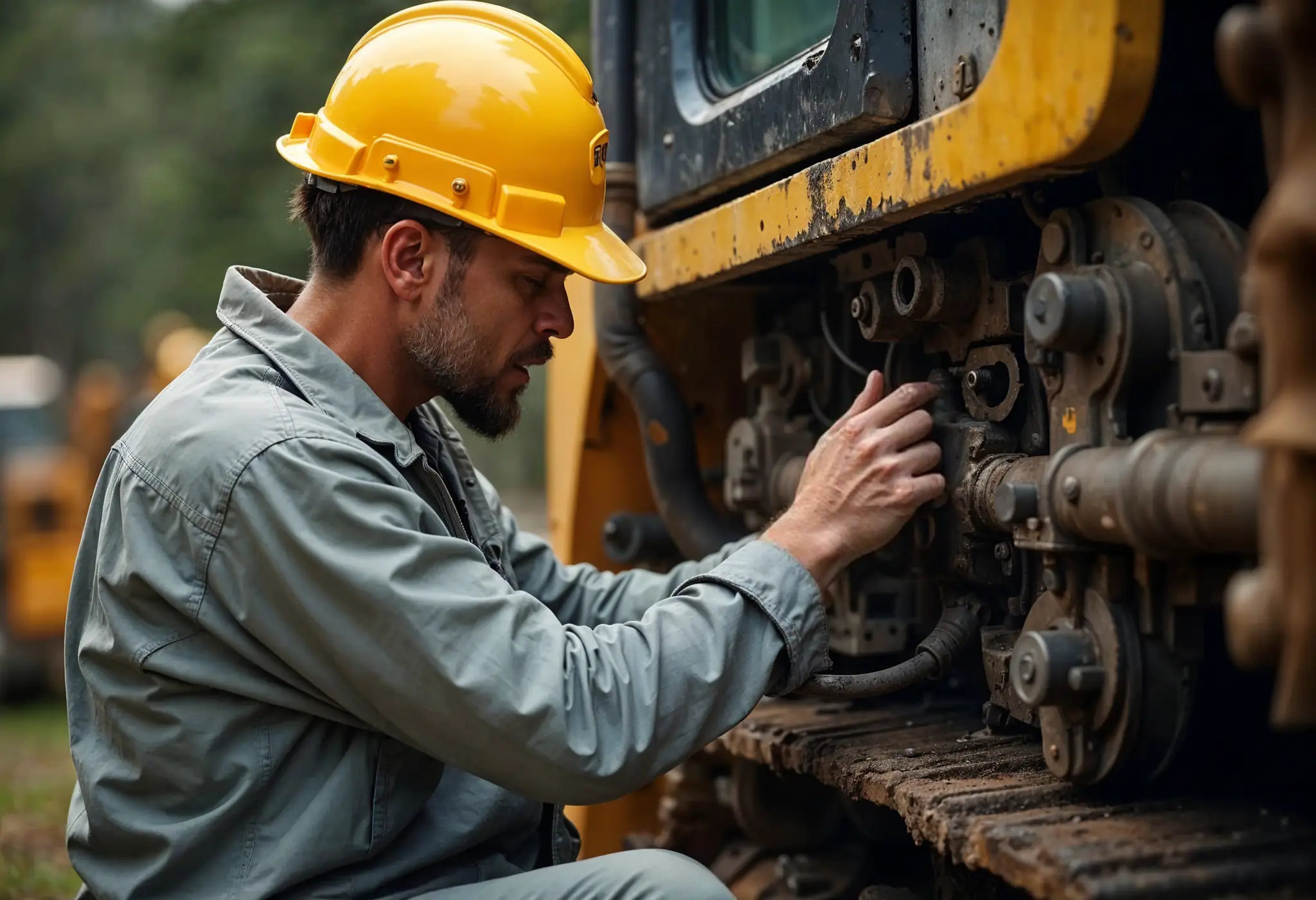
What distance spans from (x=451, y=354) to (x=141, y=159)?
2719 centimetres

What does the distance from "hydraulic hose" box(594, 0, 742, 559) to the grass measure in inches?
92.1

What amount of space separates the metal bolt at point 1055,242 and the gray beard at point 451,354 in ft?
2.71

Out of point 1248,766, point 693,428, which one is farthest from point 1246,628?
point 693,428

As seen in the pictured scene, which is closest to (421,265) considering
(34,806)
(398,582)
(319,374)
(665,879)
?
(319,374)

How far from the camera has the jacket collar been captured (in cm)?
198

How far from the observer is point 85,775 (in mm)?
1946

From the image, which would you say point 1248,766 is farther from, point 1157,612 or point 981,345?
point 981,345

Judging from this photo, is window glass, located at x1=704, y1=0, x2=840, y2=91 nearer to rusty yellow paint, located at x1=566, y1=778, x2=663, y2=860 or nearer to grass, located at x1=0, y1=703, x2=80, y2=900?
rusty yellow paint, located at x1=566, y1=778, x2=663, y2=860

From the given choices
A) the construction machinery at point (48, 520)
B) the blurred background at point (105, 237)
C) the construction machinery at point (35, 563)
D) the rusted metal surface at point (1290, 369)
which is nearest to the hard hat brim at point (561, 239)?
the blurred background at point (105, 237)

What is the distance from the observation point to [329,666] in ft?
5.75

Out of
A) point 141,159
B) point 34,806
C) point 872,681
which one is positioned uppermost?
point 141,159

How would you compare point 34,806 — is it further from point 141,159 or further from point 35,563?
point 141,159

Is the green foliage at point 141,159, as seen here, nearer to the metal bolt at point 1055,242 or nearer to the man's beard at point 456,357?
the man's beard at point 456,357

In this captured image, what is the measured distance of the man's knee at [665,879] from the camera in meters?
1.87
